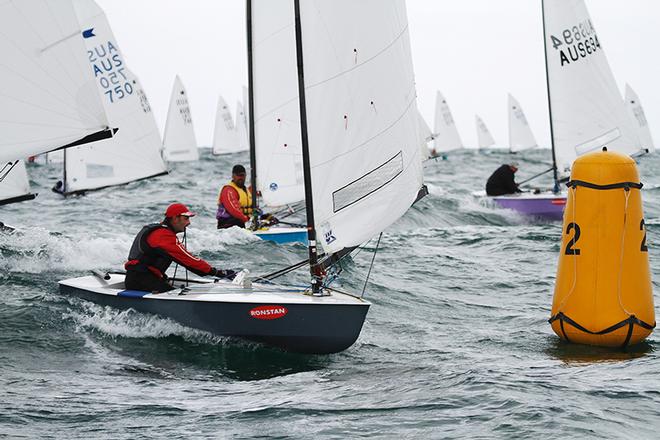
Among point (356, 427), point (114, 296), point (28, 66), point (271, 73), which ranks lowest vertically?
point (356, 427)

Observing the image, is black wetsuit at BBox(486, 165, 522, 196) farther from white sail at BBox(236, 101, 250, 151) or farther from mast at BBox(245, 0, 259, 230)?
white sail at BBox(236, 101, 250, 151)

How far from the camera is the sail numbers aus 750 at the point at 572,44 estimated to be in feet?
53.3

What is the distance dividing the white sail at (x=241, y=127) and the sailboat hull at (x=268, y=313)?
134 ft

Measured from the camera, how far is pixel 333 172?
6.51 m

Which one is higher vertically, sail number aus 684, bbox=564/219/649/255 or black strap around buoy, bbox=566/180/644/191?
black strap around buoy, bbox=566/180/644/191

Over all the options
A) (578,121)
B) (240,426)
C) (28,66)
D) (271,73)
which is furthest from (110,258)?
(578,121)

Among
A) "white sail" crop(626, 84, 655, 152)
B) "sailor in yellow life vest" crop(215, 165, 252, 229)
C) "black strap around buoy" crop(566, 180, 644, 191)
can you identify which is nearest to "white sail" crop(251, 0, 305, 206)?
"sailor in yellow life vest" crop(215, 165, 252, 229)

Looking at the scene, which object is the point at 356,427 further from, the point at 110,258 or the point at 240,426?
the point at 110,258

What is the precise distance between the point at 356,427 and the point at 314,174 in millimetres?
2250

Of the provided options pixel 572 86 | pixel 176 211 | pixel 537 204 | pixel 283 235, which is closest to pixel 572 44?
pixel 572 86

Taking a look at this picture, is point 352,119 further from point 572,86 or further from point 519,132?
point 519,132

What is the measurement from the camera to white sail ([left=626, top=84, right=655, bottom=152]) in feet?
97.5

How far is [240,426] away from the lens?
480cm

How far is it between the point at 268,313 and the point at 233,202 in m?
5.23
